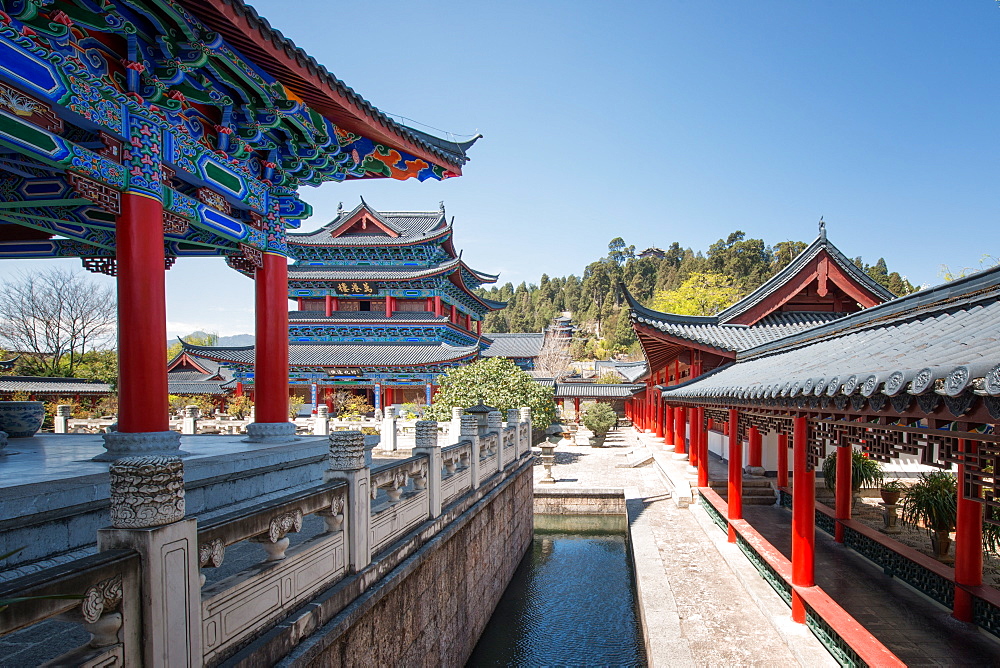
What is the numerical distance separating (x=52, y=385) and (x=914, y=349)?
1374 inches

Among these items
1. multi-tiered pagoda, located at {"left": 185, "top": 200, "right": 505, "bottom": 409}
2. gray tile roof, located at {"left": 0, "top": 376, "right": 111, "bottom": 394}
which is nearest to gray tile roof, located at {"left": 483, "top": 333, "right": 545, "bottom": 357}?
multi-tiered pagoda, located at {"left": 185, "top": 200, "right": 505, "bottom": 409}

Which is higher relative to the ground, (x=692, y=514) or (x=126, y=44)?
(x=126, y=44)

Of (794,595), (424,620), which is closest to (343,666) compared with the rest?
(424,620)

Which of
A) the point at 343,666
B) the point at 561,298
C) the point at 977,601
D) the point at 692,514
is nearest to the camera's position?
the point at 343,666

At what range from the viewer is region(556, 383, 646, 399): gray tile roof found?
1572 inches

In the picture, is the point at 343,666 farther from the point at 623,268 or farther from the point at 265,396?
the point at 623,268

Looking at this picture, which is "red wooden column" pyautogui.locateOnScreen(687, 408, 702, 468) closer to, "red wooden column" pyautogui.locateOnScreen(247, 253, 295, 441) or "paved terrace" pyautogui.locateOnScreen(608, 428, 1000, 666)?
"paved terrace" pyautogui.locateOnScreen(608, 428, 1000, 666)

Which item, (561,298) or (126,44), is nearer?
(126,44)

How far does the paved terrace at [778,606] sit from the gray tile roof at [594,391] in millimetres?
29755

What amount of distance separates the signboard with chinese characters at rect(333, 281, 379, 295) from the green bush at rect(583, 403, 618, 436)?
1301cm

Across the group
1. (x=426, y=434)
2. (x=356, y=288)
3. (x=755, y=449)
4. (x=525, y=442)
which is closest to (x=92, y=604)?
(x=426, y=434)

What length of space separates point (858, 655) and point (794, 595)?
1442 millimetres

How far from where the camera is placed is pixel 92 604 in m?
2.20

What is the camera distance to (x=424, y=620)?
228 inches
